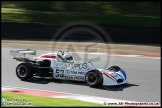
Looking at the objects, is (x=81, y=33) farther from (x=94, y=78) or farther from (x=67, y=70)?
Answer: (x=94, y=78)

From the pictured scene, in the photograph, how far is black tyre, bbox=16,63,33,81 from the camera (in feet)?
34.5

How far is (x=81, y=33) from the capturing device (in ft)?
73.6

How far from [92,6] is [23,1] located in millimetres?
6524

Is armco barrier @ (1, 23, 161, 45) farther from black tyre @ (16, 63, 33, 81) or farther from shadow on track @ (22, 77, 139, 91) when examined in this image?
black tyre @ (16, 63, 33, 81)

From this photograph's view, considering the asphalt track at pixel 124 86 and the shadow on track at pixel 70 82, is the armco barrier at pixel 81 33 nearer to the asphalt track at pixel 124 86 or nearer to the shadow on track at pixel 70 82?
the asphalt track at pixel 124 86

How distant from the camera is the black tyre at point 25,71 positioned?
34.5 feet

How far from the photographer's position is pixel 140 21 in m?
25.6

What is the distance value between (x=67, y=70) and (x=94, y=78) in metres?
0.91

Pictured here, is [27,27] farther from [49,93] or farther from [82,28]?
[49,93]

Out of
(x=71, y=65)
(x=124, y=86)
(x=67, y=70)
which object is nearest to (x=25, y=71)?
(x=67, y=70)

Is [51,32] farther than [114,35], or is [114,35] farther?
[51,32]

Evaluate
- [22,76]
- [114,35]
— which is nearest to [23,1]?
[114,35]

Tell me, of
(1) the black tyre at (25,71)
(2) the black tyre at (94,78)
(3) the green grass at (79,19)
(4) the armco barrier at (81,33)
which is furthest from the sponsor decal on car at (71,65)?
(3) the green grass at (79,19)

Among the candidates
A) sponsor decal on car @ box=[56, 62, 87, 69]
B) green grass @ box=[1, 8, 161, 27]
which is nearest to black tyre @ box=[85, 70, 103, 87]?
sponsor decal on car @ box=[56, 62, 87, 69]
